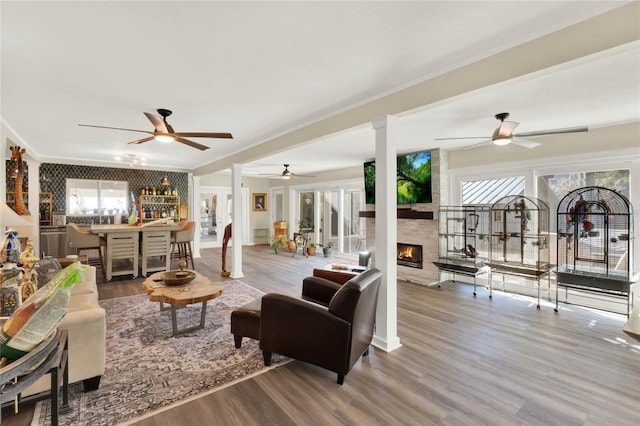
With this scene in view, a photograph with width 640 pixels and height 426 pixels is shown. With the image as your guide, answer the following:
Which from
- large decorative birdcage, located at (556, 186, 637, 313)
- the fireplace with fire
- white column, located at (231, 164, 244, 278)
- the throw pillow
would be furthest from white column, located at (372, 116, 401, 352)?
white column, located at (231, 164, 244, 278)

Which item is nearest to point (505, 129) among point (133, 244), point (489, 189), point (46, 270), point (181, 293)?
point (489, 189)

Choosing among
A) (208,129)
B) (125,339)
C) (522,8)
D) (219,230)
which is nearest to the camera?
(522,8)

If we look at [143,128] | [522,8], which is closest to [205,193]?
[143,128]

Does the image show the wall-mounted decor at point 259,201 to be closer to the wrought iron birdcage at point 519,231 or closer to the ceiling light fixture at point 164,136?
the ceiling light fixture at point 164,136

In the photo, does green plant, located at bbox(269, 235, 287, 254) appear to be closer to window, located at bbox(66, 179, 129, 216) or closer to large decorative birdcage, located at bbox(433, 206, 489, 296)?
window, located at bbox(66, 179, 129, 216)

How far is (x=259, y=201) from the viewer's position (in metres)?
11.1

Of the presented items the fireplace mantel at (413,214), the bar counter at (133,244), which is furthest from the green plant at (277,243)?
the fireplace mantel at (413,214)

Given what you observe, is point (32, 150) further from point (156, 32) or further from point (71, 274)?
point (71, 274)

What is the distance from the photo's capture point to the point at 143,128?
14.6ft

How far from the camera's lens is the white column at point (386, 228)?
9.86 feet

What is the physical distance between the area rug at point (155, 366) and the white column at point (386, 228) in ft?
3.49

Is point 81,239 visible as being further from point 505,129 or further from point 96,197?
point 505,129

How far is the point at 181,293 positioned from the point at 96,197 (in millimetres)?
6285

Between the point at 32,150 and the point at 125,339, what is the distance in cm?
493
